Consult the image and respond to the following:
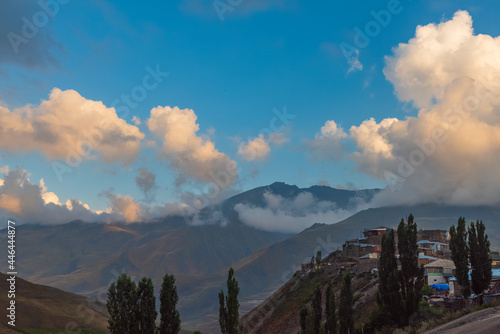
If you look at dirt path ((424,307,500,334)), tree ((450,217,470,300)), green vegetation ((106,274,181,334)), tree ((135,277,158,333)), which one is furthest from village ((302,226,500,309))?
tree ((135,277,158,333))

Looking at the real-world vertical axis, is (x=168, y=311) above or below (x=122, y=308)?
below

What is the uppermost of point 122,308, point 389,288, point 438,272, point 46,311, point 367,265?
point 122,308

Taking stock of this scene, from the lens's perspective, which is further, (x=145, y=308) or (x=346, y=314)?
(x=346, y=314)

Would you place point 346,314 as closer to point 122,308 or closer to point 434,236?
point 122,308

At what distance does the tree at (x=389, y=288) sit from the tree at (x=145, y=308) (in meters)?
27.8

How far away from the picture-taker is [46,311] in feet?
351

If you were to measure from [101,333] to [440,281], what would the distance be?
79.5 m

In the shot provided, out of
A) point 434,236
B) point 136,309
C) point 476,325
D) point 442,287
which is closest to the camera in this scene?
point 476,325

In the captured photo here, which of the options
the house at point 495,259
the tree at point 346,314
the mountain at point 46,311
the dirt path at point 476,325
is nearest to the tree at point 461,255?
the dirt path at point 476,325

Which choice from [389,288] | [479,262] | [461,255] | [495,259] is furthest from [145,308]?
[495,259]

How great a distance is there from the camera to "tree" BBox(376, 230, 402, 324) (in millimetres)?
49125

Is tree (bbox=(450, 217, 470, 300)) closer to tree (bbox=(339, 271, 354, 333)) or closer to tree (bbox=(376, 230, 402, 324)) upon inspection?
tree (bbox=(376, 230, 402, 324))

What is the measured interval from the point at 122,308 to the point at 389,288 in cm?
3169

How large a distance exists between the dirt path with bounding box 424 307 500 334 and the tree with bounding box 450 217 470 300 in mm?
12776
